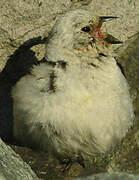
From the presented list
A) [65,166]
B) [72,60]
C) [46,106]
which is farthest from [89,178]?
[72,60]

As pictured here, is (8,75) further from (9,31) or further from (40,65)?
(40,65)

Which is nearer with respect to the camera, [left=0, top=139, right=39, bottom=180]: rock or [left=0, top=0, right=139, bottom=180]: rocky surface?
[left=0, top=139, right=39, bottom=180]: rock

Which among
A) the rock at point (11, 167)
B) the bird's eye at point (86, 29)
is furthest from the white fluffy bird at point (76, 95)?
the rock at point (11, 167)

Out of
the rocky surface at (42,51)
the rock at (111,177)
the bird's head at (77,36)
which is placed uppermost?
the bird's head at (77,36)

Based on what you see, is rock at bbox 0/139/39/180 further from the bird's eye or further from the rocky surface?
the bird's eye

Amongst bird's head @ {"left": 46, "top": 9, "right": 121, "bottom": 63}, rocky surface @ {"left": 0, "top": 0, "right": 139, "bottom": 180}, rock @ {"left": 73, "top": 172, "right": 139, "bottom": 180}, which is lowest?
rock @ {"left": 73, "top": 172, "right": 139, "bottom": 180}

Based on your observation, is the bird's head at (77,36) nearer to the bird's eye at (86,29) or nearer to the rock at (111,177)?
the bird's eye at (86,29)

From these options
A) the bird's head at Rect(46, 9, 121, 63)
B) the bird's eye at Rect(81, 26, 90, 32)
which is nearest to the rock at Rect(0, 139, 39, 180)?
the bird's head at Rect(46, 9, 121, 63)
